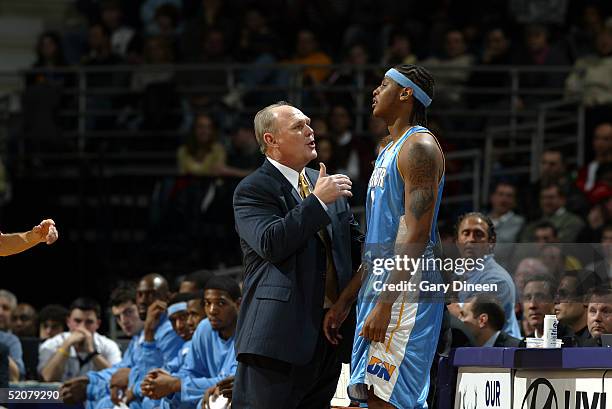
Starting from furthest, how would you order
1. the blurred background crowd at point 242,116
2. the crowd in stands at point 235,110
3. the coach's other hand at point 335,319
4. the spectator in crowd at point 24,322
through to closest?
1. the blurred background crowd at point 242,116
2. the spectator in crowd at point 24,322
3. the crowd in stands at point 235,110
4. the coach's other hand at point 335,319

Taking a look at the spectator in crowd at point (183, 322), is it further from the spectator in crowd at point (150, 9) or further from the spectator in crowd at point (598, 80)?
the spectator in crowd at point (150, 9)

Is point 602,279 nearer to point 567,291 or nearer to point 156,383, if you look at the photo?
point 567,291

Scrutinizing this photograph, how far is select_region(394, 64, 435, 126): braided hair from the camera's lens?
6.37m

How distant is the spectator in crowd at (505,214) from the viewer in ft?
42.0

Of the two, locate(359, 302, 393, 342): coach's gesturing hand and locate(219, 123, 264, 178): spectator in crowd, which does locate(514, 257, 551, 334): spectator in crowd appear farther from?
locate(219, 123, 264, 178): spectator in crowd

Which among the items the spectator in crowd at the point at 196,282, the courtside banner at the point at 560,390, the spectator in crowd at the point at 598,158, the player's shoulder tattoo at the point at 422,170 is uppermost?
the spectator in crowd at the point at 598,158

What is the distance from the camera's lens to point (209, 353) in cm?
869

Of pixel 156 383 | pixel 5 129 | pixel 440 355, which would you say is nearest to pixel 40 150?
pixel 5 129

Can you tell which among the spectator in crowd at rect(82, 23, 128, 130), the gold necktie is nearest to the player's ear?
the gold necktie

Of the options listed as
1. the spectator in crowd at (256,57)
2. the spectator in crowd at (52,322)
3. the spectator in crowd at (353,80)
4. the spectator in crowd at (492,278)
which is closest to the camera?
the spectator in crowd at (492,278)

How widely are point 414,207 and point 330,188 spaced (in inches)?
15.2

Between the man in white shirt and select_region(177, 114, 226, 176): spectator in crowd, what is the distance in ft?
12.4

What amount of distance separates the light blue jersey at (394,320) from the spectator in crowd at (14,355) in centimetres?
470

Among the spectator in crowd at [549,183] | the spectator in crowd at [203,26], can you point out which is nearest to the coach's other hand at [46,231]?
the spectator in crowd at [549,183]
